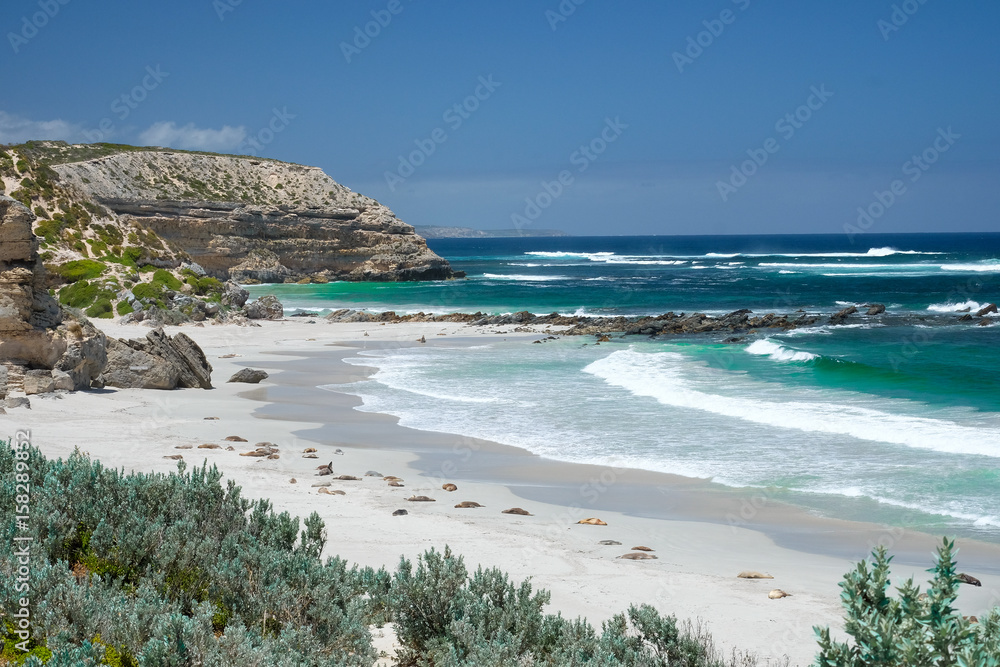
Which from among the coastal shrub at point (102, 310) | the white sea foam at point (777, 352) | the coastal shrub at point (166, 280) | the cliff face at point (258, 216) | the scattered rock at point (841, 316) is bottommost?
the white sea foam at point (777, 352)

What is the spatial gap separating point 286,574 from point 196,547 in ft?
1.90

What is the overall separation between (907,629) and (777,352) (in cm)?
2259

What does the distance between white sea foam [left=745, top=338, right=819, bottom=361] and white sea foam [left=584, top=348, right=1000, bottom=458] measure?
4.90 meters

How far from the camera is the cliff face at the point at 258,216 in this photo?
66500 mm

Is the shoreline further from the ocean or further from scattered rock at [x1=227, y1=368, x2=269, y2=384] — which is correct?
scattered rock at [x1=227, y1=368, x2=269, y2=384]

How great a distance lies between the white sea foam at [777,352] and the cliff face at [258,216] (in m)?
50.6

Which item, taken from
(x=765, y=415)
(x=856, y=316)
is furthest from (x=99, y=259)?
(x=856, y=316)

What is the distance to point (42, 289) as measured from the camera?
1290 cm

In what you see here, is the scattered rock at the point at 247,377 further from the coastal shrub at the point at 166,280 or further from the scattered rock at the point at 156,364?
→ the coastal shrub at the point at 166,280

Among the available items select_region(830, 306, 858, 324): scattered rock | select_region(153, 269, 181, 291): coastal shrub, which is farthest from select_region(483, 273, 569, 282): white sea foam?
select_region(153, 269, 181, 291): coastal shrub

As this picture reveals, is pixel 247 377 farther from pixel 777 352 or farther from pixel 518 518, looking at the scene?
pixel 777 352

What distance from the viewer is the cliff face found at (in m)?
66.5

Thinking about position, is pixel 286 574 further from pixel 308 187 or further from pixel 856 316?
pixel 308 187

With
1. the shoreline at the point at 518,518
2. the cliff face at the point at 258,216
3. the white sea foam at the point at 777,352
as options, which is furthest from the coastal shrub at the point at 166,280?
the cliff face at the point at 258,216
